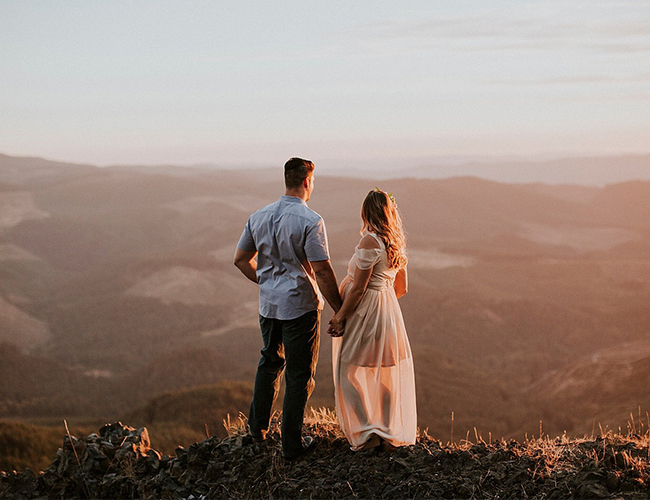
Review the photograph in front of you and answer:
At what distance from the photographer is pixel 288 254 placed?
16.1ft

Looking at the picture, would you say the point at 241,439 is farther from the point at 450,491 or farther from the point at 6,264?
the point at 6,264

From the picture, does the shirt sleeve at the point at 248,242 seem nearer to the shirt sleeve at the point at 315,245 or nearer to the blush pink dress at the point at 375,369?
the shirt sleeve at the point at 315,245

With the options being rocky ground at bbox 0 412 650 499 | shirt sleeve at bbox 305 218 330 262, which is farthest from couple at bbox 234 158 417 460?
rocky ground at bbox 0 412 650 499

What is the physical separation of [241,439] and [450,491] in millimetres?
1971

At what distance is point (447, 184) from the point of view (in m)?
113

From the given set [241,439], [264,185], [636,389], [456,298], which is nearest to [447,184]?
[264,185]

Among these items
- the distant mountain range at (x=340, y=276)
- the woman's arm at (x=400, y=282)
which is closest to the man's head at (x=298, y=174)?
the woman's arm at (x=400, y=282)

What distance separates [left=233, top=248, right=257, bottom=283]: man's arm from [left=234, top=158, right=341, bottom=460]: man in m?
0.02

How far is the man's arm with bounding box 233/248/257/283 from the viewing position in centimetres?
520

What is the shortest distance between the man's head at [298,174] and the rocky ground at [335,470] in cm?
217

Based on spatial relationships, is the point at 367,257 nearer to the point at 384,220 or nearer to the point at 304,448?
the point at 384,220

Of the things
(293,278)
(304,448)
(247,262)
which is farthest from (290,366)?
(247,262)

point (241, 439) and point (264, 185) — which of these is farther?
point (264, 185)

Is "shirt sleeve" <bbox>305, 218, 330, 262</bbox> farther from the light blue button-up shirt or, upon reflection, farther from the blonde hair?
the blonde hair
